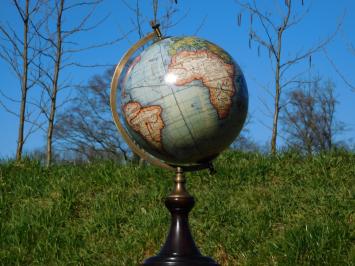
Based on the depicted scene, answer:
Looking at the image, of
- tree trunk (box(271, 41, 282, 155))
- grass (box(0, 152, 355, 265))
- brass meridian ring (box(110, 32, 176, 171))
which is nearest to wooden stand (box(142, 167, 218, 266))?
brass meridian ring (box(110, 32, 176, 171))

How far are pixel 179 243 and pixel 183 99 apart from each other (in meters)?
0.84

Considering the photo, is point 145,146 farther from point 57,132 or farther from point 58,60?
point 57,132

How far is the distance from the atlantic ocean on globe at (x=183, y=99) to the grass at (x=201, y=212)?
249cm

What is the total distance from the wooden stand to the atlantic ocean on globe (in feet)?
0.79

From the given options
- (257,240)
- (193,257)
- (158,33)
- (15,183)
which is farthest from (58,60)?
(193,257)

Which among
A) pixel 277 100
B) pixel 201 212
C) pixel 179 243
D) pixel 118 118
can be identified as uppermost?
pixel 277 100

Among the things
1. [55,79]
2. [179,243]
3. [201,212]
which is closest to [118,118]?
[179,243]

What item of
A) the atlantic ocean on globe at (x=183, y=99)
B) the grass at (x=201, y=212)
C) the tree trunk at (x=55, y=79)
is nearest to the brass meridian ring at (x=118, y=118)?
the atlantic ocean on globe at (x=183, y=99)

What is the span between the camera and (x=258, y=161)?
8352 millimetres

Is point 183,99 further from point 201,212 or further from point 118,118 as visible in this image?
point 201,212

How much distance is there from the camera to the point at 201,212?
714 centimetres

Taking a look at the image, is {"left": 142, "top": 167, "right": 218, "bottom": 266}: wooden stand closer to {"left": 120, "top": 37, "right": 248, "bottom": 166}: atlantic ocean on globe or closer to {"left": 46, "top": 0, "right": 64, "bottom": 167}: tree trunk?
{"left": 120, "top": 37, "right": 248, "bottom": 166}: atlantic ocean on globe

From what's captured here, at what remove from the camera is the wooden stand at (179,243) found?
3746mm

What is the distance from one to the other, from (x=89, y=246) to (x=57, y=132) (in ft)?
73.7
